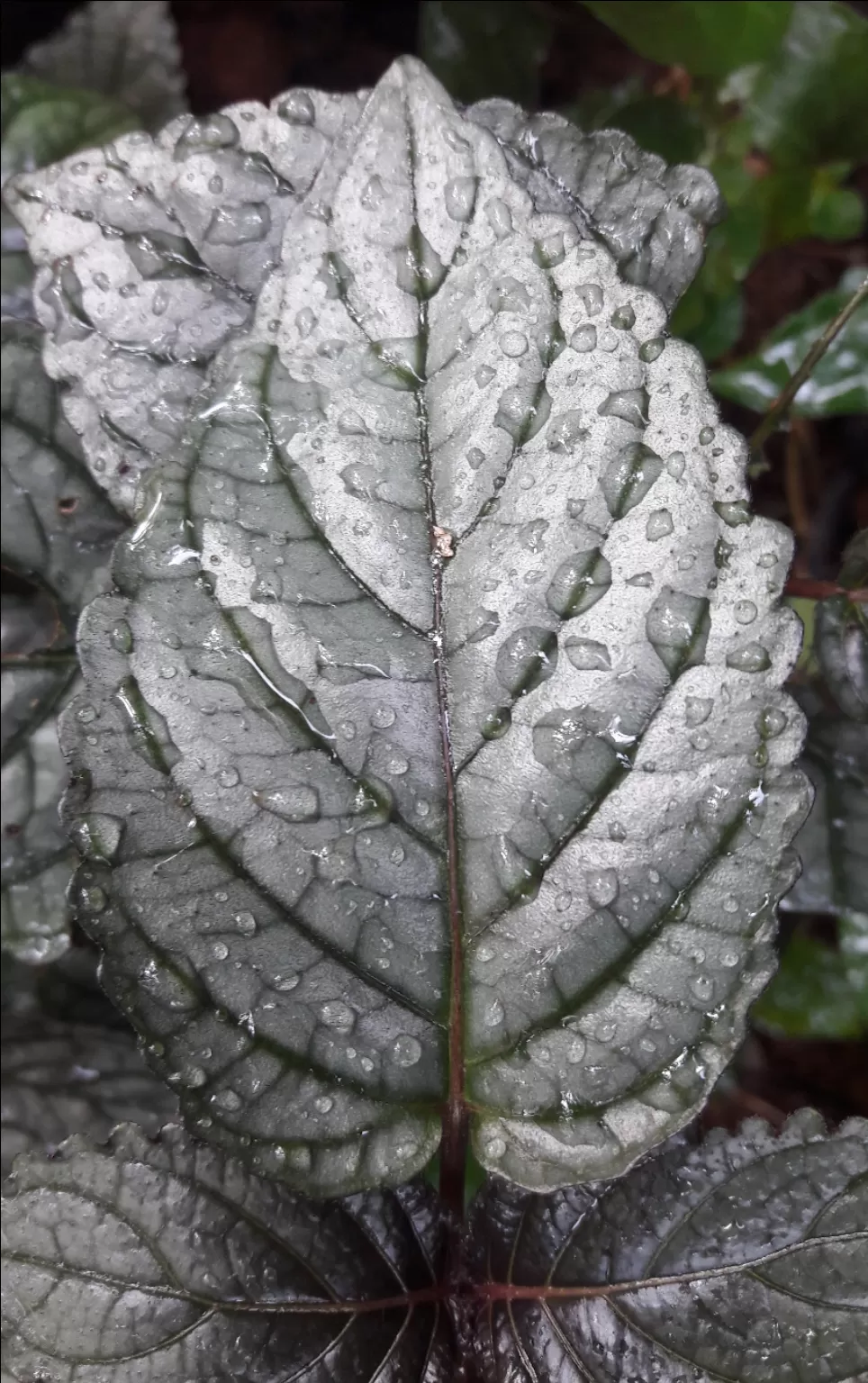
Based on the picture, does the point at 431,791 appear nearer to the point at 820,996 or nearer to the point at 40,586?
the point at 40,586

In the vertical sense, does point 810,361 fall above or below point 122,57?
below

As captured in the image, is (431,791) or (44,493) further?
(44,493)

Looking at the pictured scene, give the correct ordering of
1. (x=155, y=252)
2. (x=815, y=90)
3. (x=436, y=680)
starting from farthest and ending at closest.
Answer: (x=815, y=90)
(x=155, y=252)
(x=436, y=680)

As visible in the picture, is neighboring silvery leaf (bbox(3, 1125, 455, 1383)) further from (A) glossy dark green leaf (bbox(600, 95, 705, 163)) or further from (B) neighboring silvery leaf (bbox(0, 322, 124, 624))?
(A) glossy dark green leaf (bbox(600, 95, 705, 163))

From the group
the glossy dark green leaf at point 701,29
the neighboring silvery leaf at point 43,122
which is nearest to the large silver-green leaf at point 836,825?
the glossy dark green leaf at point 701,29

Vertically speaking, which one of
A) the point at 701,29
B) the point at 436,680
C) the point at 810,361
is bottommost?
the point at 436,680

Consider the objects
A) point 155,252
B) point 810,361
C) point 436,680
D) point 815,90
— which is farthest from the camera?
point 815,90

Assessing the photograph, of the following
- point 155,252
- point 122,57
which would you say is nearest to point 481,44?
point 122,57

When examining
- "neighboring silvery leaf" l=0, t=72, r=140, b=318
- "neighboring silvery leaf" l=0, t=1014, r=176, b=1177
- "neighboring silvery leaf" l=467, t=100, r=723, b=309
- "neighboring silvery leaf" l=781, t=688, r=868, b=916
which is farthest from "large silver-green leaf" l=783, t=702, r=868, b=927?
"neighboring silvery leaf" l=0, t=72, r=140, b=318
